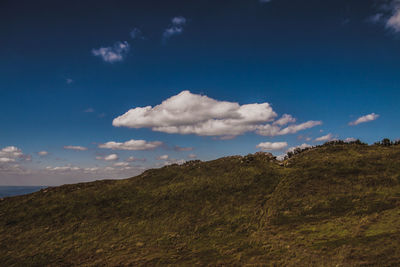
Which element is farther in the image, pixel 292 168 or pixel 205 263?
pixel 292 168

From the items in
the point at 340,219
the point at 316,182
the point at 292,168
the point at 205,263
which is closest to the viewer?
the point at 205,263

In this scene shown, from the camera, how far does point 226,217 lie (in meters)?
25.3

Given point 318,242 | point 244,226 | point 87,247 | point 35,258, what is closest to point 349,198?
point 318,242

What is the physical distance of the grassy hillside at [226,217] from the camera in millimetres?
18172

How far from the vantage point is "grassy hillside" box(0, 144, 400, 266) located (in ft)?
59.6

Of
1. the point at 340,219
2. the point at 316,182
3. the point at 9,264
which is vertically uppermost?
the point at 316,182

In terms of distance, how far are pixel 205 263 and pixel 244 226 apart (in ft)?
23.0

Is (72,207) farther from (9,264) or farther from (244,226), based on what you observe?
(244,226)

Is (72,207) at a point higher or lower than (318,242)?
higher

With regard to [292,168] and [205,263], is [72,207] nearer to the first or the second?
[205,263]

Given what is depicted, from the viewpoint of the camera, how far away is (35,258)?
67.7ft

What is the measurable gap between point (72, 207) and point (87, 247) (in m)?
11.0

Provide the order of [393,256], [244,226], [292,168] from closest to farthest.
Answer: [393,256], [244,226], [292,168]

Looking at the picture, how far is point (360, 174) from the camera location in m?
30.6
